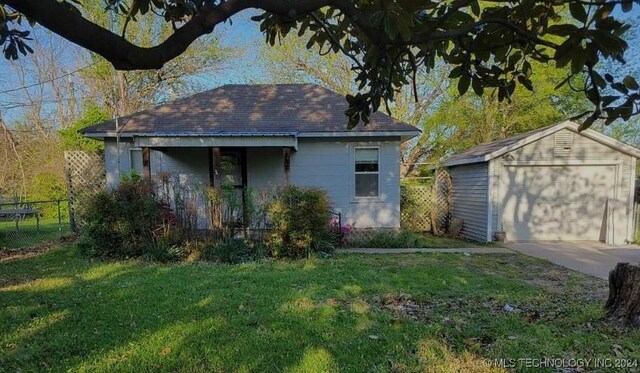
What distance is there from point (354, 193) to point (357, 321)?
6889 millimetres

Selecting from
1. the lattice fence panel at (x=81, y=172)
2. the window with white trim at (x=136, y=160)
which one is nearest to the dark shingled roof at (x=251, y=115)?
the window with white trim at (x=136, y=160)

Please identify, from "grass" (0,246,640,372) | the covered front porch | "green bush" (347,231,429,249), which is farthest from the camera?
the covered front porch

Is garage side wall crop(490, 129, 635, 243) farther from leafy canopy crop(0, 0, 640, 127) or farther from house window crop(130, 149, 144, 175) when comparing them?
house window crop(130, 149, 144, 175)

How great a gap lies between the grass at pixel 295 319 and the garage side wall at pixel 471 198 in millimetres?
4715

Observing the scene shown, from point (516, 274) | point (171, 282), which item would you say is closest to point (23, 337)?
point (171, 282)

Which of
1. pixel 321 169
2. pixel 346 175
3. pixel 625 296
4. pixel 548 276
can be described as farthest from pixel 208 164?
pixel 625 296

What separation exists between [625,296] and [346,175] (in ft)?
24.0

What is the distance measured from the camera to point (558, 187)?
11078 mm

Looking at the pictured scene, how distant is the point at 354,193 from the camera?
1079cm

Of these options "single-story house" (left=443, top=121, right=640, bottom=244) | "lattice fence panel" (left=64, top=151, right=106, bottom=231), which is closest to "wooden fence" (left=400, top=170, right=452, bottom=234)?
"single-story house" (left=443, top=121, right=640, bottom=244)

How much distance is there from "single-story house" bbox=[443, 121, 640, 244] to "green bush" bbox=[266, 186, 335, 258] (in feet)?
17.9

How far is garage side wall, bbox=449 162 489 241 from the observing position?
1127 centimetres

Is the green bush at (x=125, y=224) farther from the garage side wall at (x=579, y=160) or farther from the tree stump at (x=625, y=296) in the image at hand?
the garage side wall at (x=579, y=160)

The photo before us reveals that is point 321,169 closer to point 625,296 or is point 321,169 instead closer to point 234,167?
point 234,167
